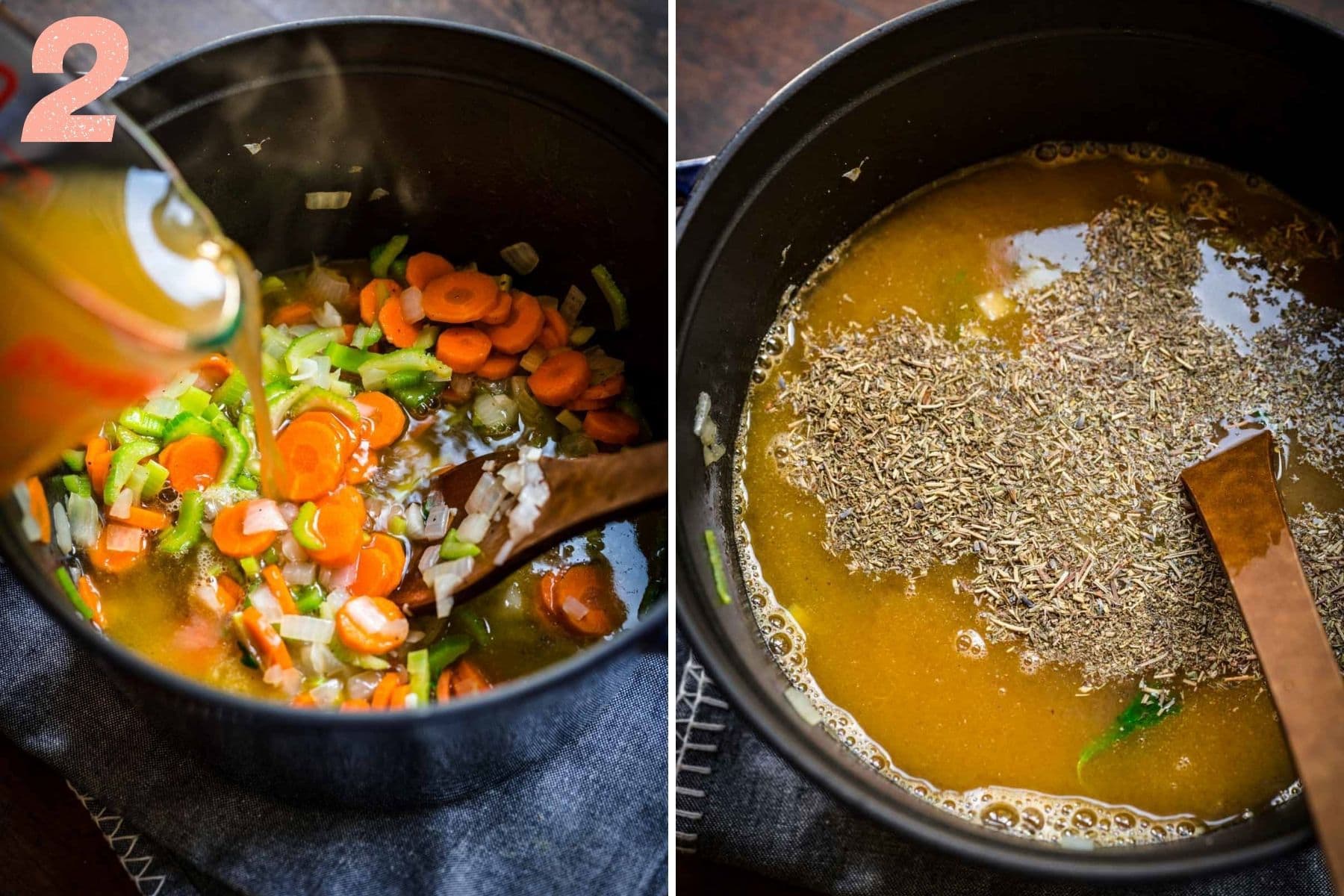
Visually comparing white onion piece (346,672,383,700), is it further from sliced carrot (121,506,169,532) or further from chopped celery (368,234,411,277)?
chopped celery (368,234,411,277)

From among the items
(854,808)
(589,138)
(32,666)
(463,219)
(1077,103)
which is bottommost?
(32,666)

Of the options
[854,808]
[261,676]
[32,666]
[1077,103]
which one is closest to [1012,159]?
[1077,103]

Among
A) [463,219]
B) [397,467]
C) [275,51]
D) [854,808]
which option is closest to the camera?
[854,808]

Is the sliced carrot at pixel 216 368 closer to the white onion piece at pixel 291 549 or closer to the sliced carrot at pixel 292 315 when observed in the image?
the sliced carrot at pixel 292 315

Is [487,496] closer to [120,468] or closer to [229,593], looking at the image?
[229,593]

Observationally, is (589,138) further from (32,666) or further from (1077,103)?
(32,666)

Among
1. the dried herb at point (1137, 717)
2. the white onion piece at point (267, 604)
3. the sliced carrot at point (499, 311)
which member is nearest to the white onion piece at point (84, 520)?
the white onion piece at point (267, 604)

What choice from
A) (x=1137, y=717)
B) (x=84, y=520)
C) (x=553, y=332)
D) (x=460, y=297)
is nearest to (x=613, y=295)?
(x=553, y=332)
